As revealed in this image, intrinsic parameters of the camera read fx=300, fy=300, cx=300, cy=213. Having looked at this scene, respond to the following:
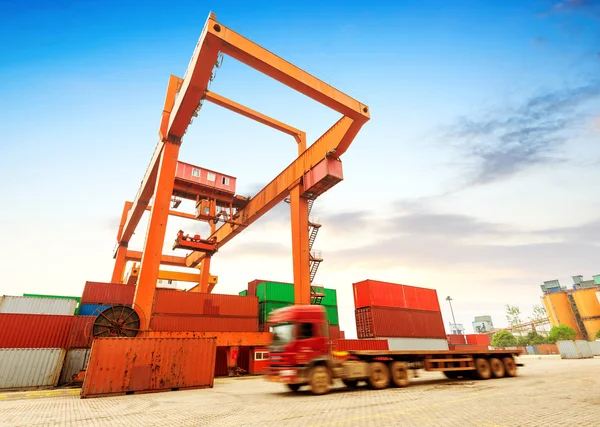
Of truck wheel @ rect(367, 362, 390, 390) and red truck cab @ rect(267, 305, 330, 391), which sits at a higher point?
red truck cab @ rect(267, 305, 330, 391)

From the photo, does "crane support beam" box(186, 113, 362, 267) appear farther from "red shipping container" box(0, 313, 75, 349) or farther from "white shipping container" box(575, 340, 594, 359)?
"white shipping container" box(575, 340, 594, 359)

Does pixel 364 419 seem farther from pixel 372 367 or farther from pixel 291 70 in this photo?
pixel 291 70

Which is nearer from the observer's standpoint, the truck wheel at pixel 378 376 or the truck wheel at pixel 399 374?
the truck wheel at pixel 378 376

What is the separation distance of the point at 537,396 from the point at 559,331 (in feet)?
232

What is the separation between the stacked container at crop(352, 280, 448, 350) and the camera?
73.7ft

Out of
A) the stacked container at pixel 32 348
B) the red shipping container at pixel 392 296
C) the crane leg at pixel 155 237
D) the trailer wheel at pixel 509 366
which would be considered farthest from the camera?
the red shipping container at pixel 392 296

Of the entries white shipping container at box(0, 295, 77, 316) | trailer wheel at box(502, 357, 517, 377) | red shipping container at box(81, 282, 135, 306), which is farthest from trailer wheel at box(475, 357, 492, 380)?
white shipping container at box(0, 295, 77, 316)

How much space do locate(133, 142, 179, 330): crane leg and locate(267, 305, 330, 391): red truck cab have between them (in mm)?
8057

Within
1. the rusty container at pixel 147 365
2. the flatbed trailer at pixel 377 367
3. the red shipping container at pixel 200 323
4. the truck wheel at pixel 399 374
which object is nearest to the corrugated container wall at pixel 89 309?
Answer: the red shipping container at pixel 200 323

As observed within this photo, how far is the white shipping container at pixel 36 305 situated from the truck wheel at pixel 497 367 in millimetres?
22966

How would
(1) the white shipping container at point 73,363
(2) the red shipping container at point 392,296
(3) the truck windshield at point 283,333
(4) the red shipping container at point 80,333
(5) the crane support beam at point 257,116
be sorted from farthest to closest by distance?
(2) the red shipping container at point 392,296 → (5) the crane support beam at point 257,116 → (4) the red shipping container at point 80,333 → (1) the white shipping container at point 73,363 → (3) the truck windshield at point 283,333

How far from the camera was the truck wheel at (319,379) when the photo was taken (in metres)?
8.59

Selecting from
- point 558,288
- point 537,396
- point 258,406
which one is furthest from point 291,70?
point 558,288

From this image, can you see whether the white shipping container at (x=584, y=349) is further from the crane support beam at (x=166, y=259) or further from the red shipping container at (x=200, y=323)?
the crane support beam at (x=166, y=259)
